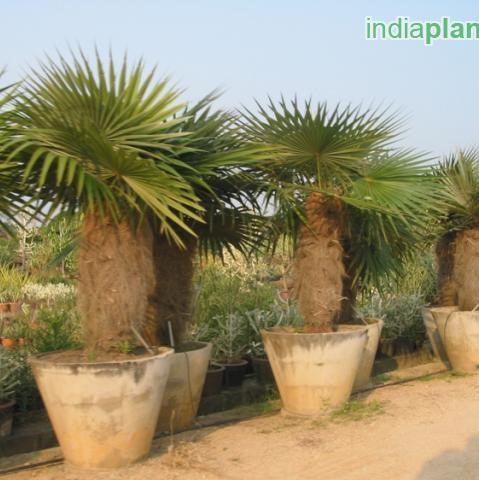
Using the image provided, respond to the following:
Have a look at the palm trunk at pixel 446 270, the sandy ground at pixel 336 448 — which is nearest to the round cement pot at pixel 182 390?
the sandy ground at pixel 336 448

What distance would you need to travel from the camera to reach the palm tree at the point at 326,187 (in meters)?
5.25

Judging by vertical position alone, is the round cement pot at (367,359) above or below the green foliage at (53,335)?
below

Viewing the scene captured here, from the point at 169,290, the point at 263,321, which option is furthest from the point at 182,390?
the point at 263,321

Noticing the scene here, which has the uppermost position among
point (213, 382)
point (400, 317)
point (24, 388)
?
point (400, 317)

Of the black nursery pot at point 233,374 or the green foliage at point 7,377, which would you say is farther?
the black nursery pot at point 233,374

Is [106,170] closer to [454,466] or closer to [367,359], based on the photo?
[454,466]

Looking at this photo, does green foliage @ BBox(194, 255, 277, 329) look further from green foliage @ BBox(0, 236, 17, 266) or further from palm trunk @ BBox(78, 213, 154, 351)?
green foliage @ BBox(0, 236, 17, 266)

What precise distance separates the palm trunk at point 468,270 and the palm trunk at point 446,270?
414mm

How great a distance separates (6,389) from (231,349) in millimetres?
2477

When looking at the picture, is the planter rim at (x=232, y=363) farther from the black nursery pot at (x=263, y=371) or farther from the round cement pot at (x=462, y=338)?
the round cement pot at (x=462, y=338)

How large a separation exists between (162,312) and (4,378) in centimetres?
131

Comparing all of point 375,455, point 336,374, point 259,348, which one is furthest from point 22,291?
point 375,455

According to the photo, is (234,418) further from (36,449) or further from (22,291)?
(22,291)

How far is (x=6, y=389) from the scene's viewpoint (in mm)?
4641
